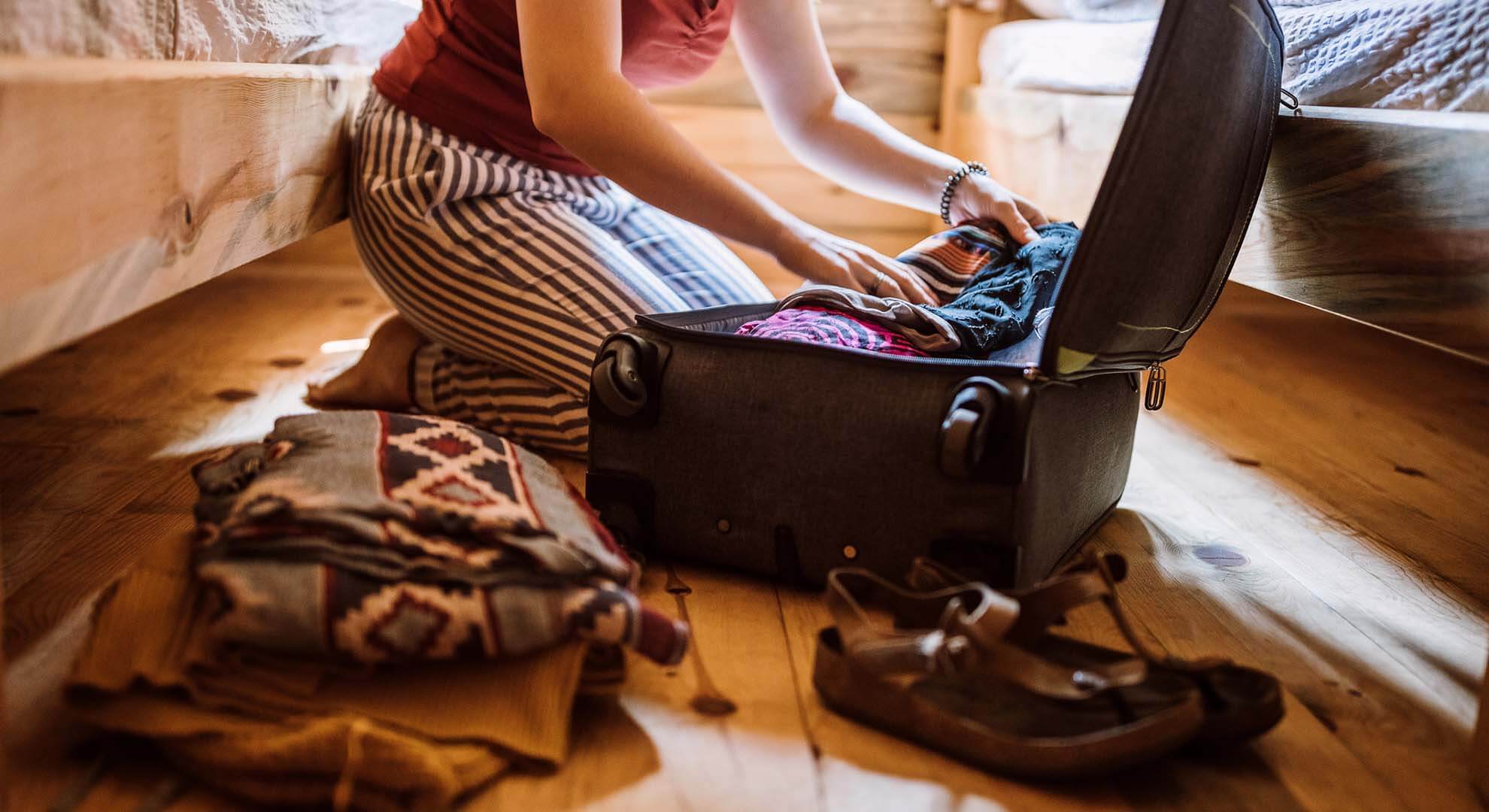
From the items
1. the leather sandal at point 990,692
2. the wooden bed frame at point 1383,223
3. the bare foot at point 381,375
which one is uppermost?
the wooden bed frame at point 1383,223

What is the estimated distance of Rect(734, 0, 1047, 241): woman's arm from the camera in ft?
4.18

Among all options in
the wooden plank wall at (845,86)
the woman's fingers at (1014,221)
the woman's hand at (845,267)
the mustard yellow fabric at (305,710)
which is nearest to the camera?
the mustard yellow fabric at (305,710)

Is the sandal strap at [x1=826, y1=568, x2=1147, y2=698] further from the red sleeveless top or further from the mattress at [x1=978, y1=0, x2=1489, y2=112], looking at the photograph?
the red sleeveless top

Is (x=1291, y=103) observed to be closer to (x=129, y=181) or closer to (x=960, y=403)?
(x=960, y=403)

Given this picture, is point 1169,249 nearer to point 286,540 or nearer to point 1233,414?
point 286,540

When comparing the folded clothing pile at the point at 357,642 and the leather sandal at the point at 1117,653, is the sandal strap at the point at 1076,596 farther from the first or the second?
the folded clothing pile at the point at 357,642

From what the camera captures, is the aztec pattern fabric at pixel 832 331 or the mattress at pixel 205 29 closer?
the mattress at pixel 205 29

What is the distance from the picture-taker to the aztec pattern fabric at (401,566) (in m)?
0.60

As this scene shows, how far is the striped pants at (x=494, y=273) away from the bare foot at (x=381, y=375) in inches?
1.3

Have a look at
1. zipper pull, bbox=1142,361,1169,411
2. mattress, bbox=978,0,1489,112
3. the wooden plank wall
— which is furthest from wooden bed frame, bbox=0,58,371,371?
the wooden plank wall

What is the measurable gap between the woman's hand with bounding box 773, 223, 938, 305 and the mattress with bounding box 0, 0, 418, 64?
0.50 metres

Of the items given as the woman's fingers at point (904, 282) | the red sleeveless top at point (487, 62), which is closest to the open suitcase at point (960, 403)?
the woman's fingers at point (904, 282)

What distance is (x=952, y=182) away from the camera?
47.6 inches

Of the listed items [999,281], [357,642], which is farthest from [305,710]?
[999,281]
